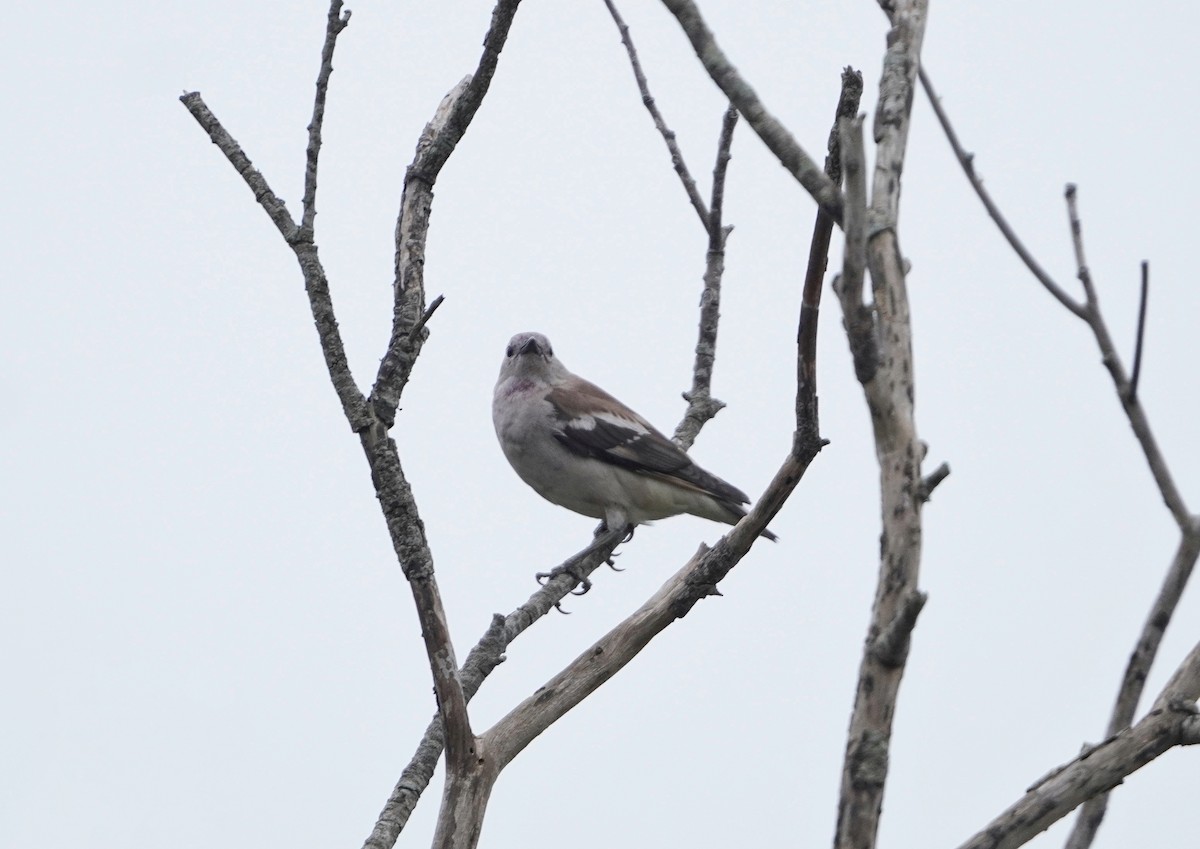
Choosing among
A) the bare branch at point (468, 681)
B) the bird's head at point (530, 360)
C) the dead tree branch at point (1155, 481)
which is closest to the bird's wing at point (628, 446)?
the bird's head at point (530, 360)

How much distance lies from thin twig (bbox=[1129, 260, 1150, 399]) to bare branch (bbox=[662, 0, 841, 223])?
0.64 meters

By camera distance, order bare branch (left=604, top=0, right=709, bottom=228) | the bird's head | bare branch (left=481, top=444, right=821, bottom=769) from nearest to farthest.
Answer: bare branch (left=481, top=444, right=821, bottom=769), bare branch (left=604, top=0, right=709, bottom=228), the bird's head

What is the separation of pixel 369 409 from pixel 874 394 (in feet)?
6.99

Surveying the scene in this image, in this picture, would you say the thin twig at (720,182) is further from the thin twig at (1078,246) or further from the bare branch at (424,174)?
the thin twig at (1078,246)

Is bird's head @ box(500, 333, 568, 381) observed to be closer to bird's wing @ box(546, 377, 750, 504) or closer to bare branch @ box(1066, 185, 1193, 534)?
bird's wing @ box(546, 377, 750, 504)

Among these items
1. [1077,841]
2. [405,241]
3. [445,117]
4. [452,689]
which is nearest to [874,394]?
[1077,841]

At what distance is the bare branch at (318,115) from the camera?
4.30 meters

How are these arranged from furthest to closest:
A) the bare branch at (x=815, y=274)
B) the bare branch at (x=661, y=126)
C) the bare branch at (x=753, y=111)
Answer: the bare branch at (x=661, y=126) → the bare branch at (x=815, y=274) → the bare branch at (x=753, y=111)

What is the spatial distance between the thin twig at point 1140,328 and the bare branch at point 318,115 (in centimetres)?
286

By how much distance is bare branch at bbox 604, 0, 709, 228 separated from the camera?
20.5 ft

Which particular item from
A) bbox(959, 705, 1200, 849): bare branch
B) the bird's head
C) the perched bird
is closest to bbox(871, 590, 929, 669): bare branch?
bbox(959, 705, 1200, 849): bare branch

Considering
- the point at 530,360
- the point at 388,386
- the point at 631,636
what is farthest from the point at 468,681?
the point at 530,360

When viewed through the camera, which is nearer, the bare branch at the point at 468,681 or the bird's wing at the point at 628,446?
the bare branch at the point at 468,681

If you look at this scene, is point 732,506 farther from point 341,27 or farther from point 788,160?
point 788,160
